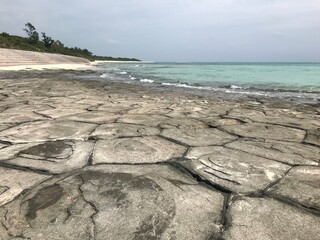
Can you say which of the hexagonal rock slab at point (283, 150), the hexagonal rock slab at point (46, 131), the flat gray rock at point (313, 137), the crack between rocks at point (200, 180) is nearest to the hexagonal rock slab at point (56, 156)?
the hexagonal rock slab at point (46, 131)

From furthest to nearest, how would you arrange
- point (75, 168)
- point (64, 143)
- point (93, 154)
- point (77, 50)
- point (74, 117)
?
1. point (77, 50)
2. point (74, 117)
3. point (64, 143)
4. point (93, 154)
5. point (75, 168)

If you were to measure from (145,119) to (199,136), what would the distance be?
98cm

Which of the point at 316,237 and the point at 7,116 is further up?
the point at 316,237

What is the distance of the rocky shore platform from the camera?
4.88 ft

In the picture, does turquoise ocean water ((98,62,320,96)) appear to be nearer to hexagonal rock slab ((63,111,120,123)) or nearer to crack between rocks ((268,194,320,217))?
hexagonal rock slab ((63,111,120,123))

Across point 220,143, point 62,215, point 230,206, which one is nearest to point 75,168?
point 62,215

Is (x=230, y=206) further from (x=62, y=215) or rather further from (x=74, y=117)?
(x=74, y=117)

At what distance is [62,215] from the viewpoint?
62.0 inches

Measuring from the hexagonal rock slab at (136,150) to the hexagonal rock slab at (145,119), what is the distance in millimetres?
644

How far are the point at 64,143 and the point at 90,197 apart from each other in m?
1.09

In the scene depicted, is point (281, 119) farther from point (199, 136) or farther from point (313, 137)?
point (199, 136)

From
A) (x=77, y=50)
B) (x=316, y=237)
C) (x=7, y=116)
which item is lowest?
(x=77, y=50)

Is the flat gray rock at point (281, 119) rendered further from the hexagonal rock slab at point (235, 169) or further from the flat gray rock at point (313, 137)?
the hexagonal rock slab at point (235, 169)

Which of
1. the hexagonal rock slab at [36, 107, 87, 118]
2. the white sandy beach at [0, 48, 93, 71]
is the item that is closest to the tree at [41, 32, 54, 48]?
the white sandy beach at [0, 48, 93, 71]
